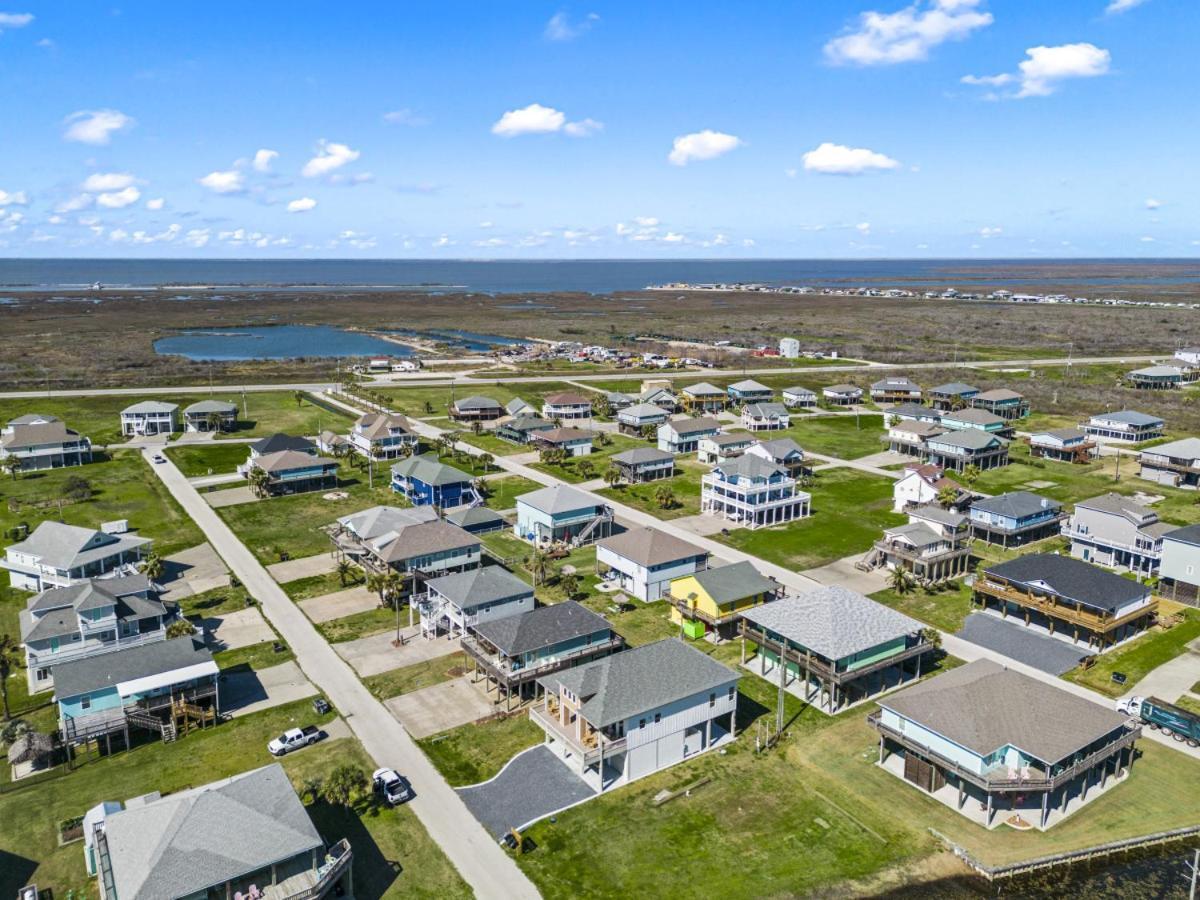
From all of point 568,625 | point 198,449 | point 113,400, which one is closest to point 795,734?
point 568,625

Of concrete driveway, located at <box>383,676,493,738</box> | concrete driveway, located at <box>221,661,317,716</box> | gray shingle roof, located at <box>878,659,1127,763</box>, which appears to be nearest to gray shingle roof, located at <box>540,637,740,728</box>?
concrete driveway, located at <box>383,676,493,738</box>

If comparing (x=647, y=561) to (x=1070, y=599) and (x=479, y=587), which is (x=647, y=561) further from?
(x=1070, y=599)

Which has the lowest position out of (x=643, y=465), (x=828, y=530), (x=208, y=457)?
(x=828, y=530)

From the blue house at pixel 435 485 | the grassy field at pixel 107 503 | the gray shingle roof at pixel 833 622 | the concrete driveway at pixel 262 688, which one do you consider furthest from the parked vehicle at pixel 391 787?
the blue house at pixel 435 485

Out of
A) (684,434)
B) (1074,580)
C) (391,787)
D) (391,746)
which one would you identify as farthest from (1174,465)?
(391,787)

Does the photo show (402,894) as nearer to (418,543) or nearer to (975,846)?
(975,846)

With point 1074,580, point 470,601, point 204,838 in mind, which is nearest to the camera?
point 204,838

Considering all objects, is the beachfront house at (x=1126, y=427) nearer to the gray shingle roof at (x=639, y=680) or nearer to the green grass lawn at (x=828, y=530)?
the green grass lawn at (x=828, y=530)
